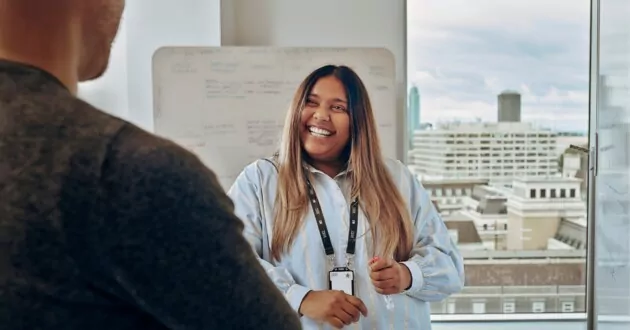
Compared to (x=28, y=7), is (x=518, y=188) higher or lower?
lower

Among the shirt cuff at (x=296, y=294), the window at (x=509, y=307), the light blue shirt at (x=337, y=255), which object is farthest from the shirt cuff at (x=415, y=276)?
the window at (x=509, y=307)

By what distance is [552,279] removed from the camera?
8.41 ft

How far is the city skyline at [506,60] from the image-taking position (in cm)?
243

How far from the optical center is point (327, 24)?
219 centimetres

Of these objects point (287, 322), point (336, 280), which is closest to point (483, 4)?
point (336, 280)

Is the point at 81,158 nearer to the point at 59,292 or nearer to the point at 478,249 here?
Result: the point at 59,292

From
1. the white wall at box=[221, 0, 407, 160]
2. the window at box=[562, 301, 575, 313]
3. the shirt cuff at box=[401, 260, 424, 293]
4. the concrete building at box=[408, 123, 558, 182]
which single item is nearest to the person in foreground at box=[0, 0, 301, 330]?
the shirt cuff at box=[401, 260, 424, 293]

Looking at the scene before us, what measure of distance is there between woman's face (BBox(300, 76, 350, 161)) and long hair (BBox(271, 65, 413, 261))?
0.02 meters

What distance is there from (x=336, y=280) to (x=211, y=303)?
3.99ft

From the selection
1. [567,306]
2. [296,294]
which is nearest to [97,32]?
[296,294]

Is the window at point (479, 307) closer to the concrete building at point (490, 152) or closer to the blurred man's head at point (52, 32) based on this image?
the concrete building at point (490, 152)

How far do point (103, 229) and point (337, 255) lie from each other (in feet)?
4.12

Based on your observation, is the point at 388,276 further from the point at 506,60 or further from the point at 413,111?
the point at 506,60

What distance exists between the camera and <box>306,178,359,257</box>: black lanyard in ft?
5.36
